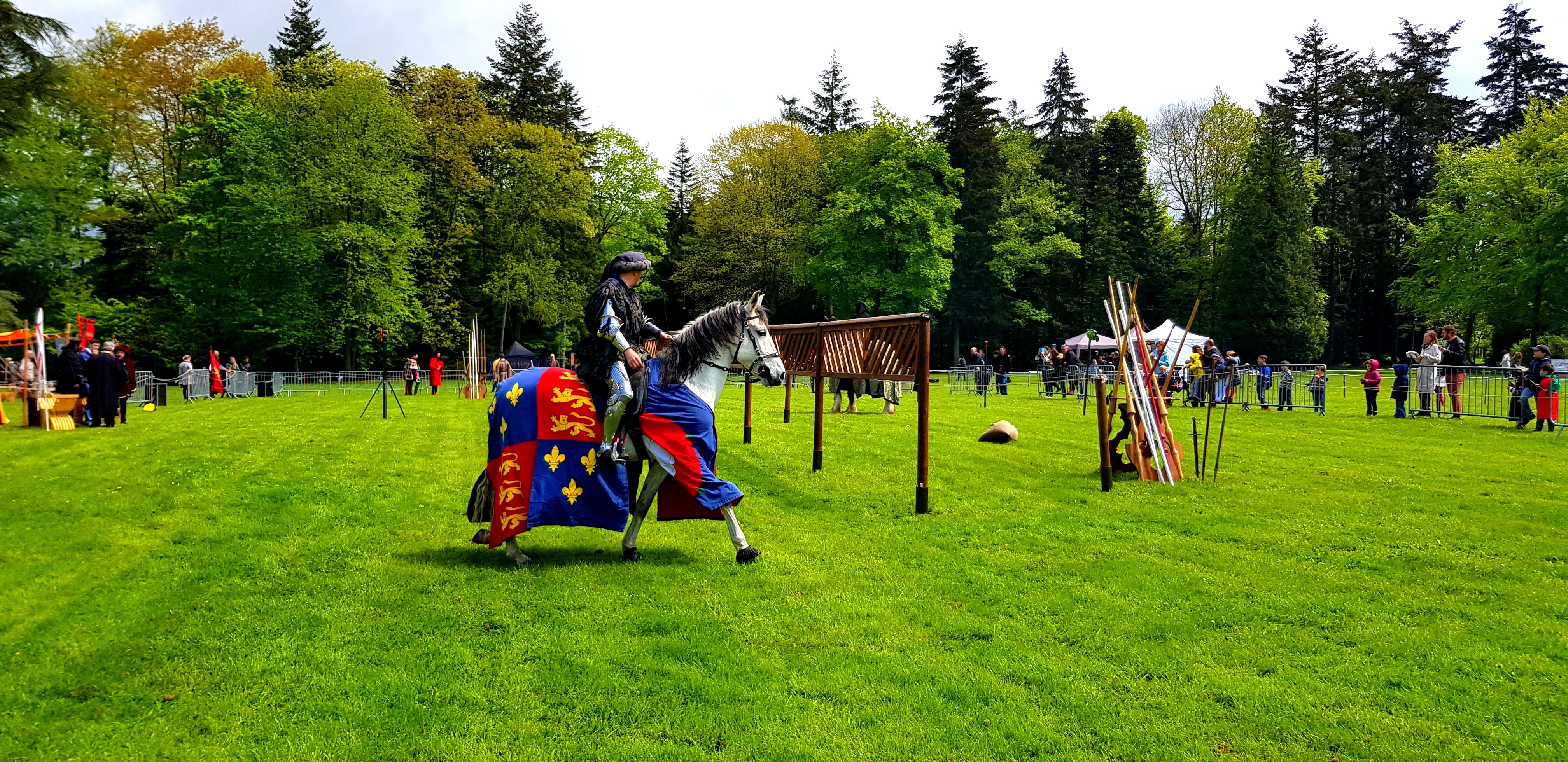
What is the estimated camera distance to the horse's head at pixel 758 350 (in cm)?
748

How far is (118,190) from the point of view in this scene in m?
43.3

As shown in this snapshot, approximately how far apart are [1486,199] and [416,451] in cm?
5103

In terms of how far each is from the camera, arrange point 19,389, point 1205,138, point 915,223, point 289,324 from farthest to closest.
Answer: point 1205,138
point 915,223
point 289,324
point 19,389

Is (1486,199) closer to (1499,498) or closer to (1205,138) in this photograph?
(1205,138)

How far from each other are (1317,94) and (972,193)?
81.8 ft

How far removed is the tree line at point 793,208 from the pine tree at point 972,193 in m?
0.15

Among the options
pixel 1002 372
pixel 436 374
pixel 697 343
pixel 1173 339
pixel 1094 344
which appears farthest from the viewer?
pixel 1094 344

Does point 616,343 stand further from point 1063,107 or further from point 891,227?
point 1063,107

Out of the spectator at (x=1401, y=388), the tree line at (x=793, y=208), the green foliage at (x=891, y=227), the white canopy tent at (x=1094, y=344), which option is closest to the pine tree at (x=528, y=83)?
the tree line at (x=793, y=208)

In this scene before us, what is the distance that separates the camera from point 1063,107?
6391 centimetres

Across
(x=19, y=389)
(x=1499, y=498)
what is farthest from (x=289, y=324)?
(x=1499, y=498)

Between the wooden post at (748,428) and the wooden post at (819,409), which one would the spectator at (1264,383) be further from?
the wooden post at (819,409)

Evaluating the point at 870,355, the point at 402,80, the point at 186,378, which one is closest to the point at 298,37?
the point at 402,80

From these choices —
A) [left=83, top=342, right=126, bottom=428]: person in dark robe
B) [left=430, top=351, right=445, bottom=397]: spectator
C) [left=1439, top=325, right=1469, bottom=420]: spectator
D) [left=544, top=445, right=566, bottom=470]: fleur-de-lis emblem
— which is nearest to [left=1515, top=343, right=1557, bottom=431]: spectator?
[left=1439, top=325, right=1469, bottom=420]: spectator
